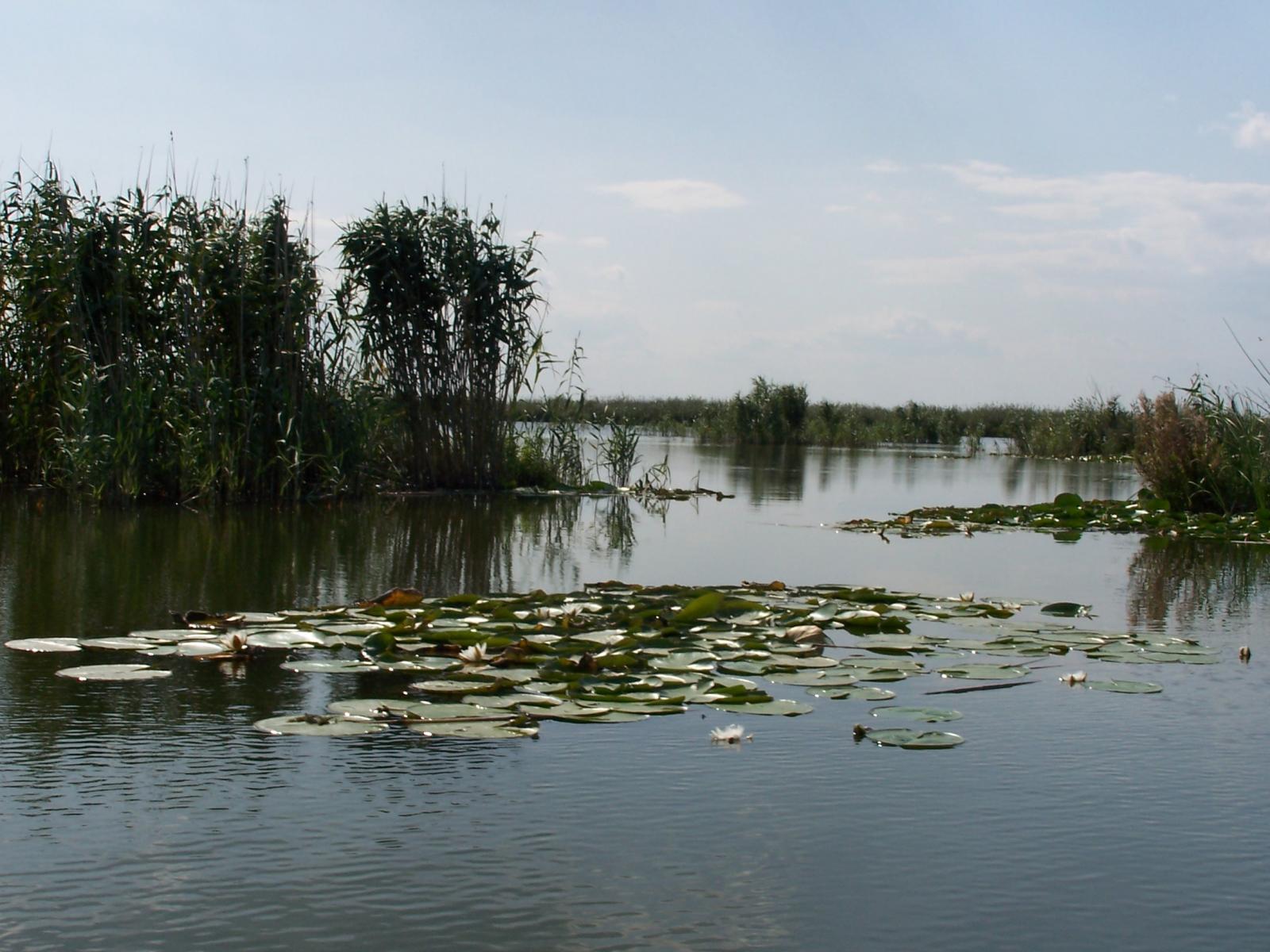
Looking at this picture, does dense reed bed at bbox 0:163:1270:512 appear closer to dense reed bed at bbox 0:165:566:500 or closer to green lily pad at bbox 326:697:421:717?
dense reed bed at bbox 0:165:566:500

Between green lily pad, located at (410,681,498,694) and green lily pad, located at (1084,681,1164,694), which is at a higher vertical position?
green lily pad, located at (410,681,498,694)

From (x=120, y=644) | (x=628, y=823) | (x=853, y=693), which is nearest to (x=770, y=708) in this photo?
(x=853, y=693)

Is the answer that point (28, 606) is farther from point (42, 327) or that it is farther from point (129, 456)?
point (42, 327)

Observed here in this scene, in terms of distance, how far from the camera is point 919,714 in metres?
4.13

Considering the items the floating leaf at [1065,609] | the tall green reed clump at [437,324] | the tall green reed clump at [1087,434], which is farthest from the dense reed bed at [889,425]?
the floating leaf at [1065,609]

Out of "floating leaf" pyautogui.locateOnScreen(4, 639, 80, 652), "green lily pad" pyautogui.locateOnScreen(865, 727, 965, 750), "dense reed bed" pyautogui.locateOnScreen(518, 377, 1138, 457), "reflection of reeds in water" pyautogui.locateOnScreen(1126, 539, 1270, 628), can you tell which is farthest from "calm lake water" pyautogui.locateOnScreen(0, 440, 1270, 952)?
"dense reed bed" pyautogui.locateOnScreen(518, 377, 1138, 457)

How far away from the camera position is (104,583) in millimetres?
6668

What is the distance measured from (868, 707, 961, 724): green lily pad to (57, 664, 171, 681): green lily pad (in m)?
2.52

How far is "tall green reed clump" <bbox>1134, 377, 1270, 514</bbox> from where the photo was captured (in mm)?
12695

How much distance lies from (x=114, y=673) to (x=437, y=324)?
996 cm

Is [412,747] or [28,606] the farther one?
[28,606]

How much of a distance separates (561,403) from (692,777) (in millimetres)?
12606

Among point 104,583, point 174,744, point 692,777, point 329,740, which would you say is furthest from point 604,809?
point 104,583

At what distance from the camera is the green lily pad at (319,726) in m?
3.72
